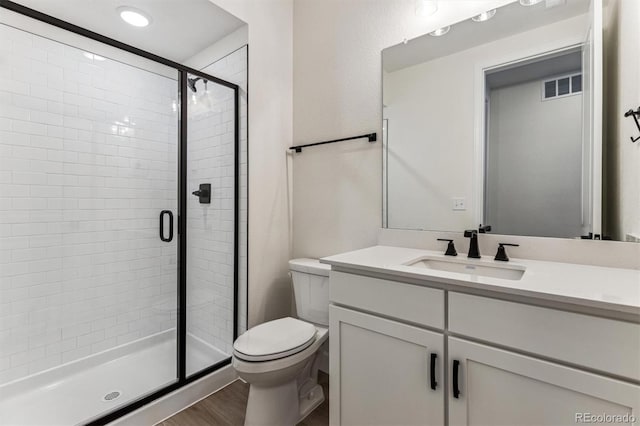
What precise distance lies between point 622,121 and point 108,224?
2.77 metres

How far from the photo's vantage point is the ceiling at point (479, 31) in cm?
129

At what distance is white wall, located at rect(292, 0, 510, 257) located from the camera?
1793 millimetres

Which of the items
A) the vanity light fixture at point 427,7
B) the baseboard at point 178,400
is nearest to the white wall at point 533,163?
the vanity light fixture at point 427,7

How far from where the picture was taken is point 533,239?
4.39 feet

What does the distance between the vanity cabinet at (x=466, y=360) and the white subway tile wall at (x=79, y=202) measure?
3.90 feet

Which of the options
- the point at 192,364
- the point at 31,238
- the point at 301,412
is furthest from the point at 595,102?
the point at 31,238

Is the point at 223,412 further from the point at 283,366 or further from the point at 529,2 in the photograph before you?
the point at 529,2

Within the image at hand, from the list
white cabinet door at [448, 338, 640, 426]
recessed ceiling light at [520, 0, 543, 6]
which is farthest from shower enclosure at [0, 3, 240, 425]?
recessed ceiling light at [520, 0, 543, 6]

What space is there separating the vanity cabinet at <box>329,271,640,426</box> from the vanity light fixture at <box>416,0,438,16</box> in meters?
1.42

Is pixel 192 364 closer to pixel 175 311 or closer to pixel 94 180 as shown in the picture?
pixel 175 311

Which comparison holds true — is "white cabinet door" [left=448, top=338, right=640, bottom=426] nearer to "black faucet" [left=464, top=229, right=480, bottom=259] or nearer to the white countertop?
the white countertop

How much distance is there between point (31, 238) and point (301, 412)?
1.86 meters

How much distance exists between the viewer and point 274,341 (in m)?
1.47

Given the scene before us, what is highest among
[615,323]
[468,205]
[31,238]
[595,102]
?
[595,102]
